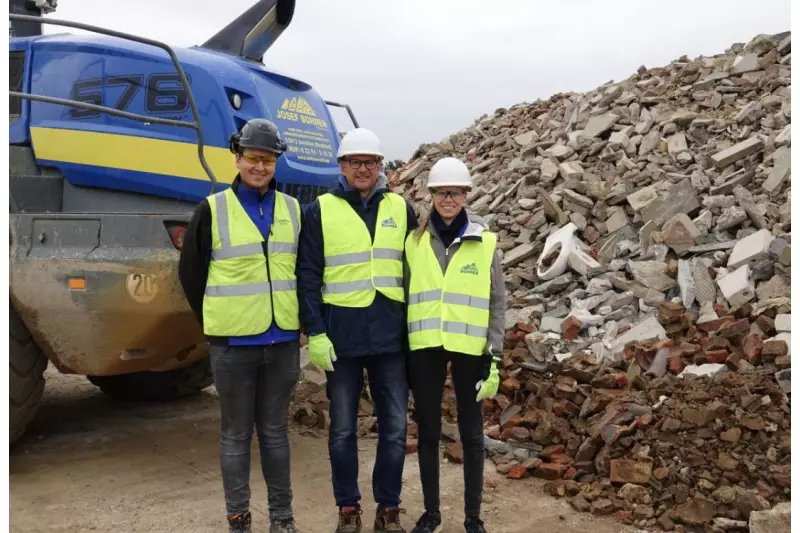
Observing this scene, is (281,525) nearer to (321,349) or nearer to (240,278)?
(321,349)

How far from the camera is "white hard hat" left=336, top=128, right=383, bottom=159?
368 centimetres

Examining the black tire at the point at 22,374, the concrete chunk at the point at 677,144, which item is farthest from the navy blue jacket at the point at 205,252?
the concrete chunk at the point at 677,144

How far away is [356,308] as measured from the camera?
3650mm

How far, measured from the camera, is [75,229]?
4305 millimetres

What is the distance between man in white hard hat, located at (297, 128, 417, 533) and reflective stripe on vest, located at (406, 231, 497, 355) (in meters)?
0.11

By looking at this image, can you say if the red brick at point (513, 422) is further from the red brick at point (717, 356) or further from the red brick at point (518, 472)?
the red brick at point (717, 356)

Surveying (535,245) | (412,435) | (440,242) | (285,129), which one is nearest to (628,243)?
(535,245)

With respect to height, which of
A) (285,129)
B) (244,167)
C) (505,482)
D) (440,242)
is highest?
(285,129)

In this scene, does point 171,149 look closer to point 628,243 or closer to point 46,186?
point 46,186

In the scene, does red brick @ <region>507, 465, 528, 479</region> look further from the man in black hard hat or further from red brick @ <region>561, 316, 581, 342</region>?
red brick @ <region>561, 316, 581, 342</region>

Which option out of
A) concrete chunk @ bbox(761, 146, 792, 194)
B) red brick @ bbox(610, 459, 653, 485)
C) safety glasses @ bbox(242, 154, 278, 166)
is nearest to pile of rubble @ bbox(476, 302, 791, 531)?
red brick @ bbox(610, 459, 653, 485)

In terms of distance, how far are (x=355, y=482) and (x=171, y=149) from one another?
2194 mm

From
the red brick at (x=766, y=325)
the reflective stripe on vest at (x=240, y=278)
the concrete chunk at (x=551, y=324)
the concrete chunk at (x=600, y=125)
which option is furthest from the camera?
the concrete chunk at (x=600, y=125)

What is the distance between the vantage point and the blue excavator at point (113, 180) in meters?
4.27
